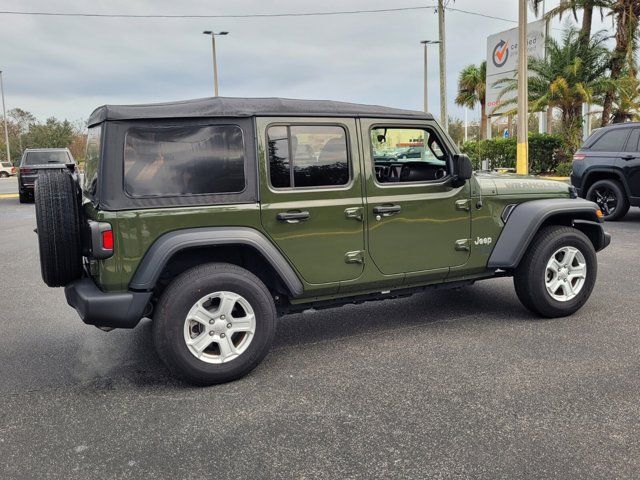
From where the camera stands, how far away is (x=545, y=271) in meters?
4.93

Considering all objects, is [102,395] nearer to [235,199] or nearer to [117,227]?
[117,227]

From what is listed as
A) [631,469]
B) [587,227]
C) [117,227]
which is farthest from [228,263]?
[587,227]

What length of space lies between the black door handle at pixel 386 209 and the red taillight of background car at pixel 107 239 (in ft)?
6.10

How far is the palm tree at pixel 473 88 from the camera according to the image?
41250 mm

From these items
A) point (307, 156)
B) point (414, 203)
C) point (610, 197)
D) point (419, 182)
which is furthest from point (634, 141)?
point (307, 156)

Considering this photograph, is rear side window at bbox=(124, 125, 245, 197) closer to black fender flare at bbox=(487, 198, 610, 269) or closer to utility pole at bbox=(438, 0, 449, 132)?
black fender flare at bbox=(487, 198, 610, 269)

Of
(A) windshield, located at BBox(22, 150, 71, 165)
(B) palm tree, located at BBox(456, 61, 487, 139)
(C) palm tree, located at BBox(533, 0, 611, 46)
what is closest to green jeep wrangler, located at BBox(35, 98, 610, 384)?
(A) windshield, located at BBox(22, 150, 71, 165)

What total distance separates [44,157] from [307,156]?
17.2 m

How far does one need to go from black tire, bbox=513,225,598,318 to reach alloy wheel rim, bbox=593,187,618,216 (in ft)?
21.2

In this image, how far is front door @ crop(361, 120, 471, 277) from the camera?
14.3 feet

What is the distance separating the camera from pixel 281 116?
159 inches

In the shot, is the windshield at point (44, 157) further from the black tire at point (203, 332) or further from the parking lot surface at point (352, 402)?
the black tire at point (203, 332)

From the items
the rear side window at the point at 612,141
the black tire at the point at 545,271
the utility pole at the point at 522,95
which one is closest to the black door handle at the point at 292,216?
the black tire at the point at 545,271

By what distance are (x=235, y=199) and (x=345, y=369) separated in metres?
1.40
